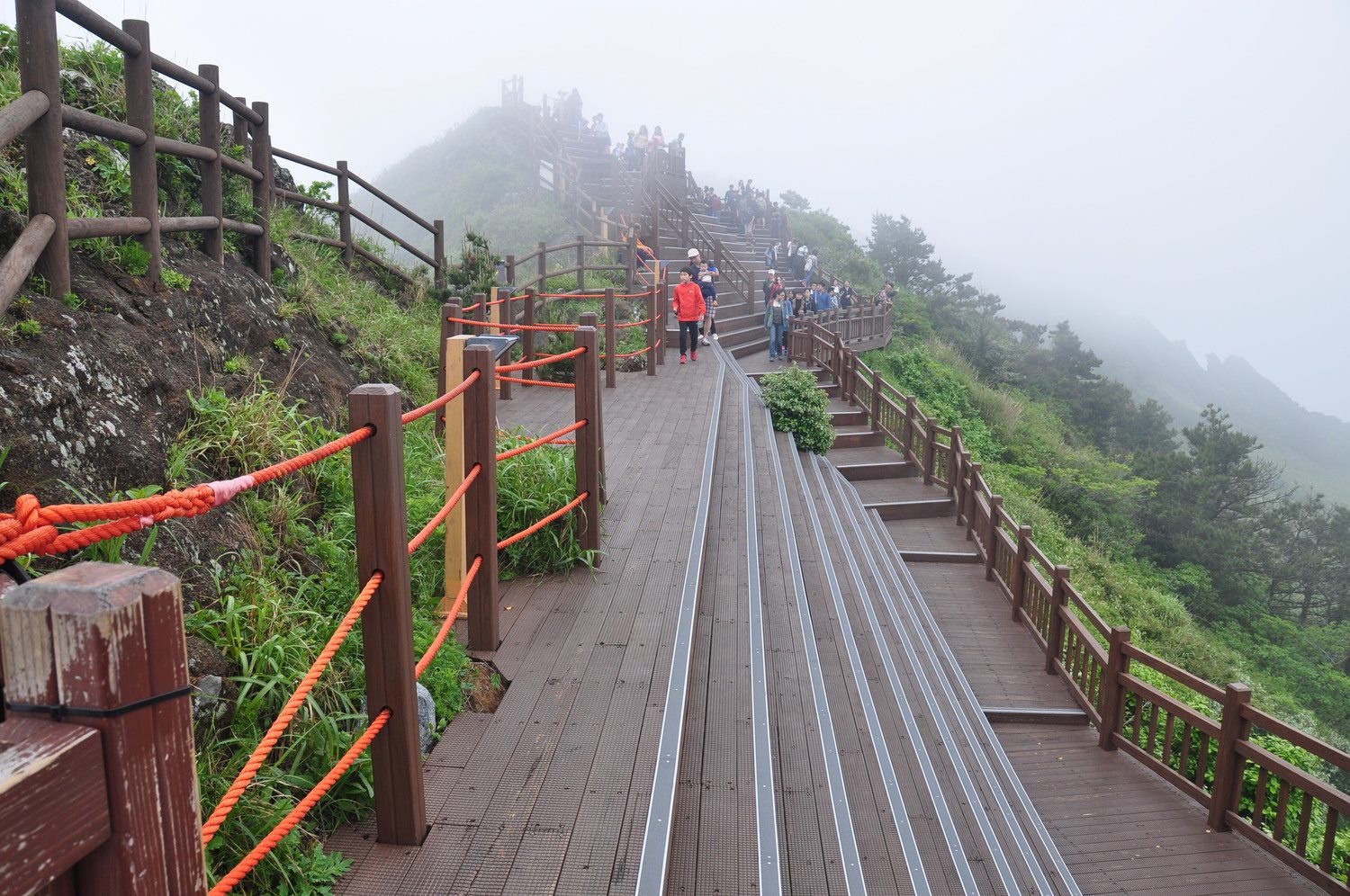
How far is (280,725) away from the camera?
2008 mm

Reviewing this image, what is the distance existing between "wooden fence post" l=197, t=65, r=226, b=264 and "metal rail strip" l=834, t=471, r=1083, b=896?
19.1ft

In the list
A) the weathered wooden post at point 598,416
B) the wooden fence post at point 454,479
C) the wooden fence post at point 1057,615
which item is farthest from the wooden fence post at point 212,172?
the wooden fence post at point 1057,615

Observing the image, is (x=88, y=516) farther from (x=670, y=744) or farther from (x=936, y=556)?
(x=936, y=556)

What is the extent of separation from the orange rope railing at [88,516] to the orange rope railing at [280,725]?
46 centimetres

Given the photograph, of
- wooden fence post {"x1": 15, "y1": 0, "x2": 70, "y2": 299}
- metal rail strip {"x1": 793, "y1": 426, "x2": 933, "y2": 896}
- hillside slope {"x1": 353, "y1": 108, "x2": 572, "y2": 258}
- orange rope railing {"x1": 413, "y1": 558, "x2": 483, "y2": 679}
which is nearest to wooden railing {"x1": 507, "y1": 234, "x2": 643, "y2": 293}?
hillside slope {"x1": 353, "y1": 108, "x2": 572, "y2": 258}

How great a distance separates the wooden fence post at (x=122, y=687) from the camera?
2.97ft

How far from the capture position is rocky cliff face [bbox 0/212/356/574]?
346 centimetres

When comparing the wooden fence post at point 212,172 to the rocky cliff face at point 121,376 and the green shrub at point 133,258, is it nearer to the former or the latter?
the rocky cliff face at point 121,376

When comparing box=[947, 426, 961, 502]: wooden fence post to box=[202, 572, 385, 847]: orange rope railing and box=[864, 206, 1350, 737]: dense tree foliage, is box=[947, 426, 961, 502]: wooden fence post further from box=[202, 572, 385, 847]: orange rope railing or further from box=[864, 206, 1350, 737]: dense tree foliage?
box=[202, 572, 385, 847]: orange rope railing

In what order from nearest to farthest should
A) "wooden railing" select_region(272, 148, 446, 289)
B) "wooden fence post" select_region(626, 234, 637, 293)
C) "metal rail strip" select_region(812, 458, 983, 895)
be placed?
"metal rail strip" select_region(812, 458, 983, 895)
"wooden railing" select_region(272, 148, 446, 289)
"wooden fence post" select_region(626, 234, 637, 293)

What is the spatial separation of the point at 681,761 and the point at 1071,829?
14.3 feet

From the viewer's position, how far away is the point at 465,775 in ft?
10.6

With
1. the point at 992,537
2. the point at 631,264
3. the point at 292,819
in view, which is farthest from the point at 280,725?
the point at 631,264

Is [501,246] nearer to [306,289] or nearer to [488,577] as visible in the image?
[306,289]
